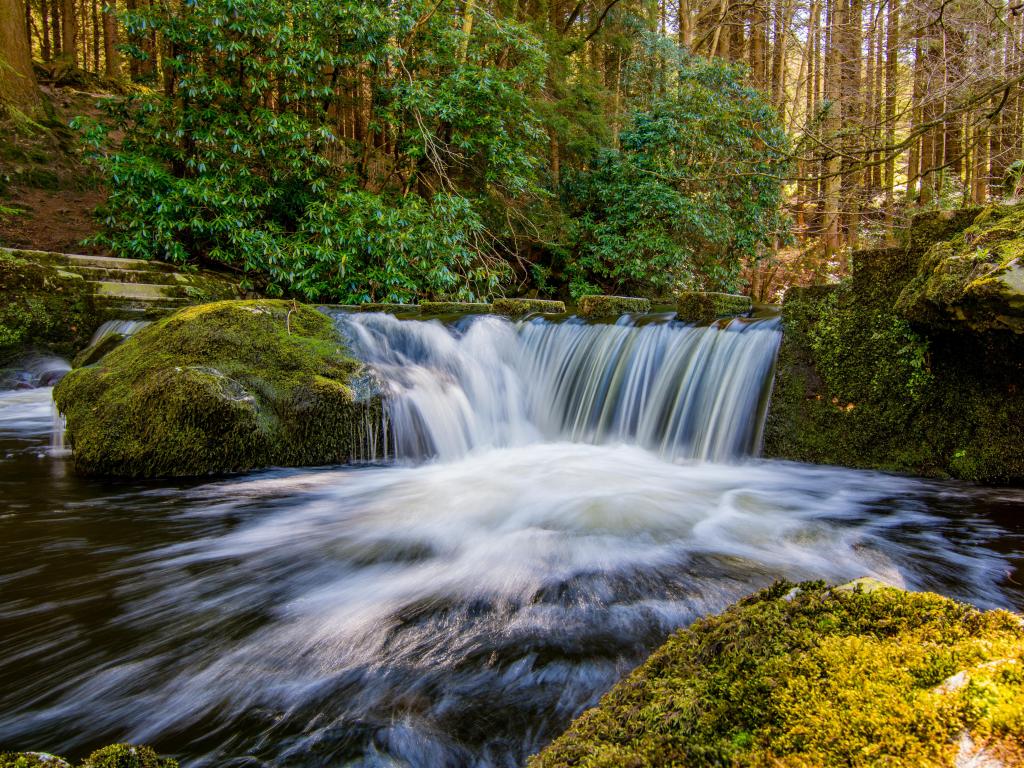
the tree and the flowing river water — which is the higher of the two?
the tree

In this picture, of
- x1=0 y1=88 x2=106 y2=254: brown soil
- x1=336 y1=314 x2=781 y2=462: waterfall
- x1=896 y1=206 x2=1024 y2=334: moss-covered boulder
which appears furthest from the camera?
x1=0 y1=88 x2=106 y2=254: brown soil

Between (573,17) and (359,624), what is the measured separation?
1715 centimetres

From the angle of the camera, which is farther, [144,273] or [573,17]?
[573,17]

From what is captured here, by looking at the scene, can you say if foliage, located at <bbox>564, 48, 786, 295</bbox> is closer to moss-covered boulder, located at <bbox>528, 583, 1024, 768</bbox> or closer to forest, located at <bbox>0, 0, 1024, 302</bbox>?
forest, located at <bbox>0, 0, 1024, 302</bbox>

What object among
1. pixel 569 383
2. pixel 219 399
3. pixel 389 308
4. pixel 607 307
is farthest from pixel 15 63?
pixel 569 383

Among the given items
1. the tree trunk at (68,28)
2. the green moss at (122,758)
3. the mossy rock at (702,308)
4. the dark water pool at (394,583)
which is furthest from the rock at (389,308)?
the tree trunk at (68,28)

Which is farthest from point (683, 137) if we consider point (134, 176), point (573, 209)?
point (134, 176)

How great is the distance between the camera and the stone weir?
741 cm

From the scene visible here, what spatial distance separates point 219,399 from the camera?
14.2 feet

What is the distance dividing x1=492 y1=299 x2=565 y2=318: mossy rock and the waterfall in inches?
28.1

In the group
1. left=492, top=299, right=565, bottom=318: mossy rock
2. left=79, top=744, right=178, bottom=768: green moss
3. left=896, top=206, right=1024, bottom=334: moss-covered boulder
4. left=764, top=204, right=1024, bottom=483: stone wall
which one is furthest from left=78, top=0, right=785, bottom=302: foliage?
left=79, top=744, right=178, bottom=768: green moss

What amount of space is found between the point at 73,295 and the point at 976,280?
10.2 metres

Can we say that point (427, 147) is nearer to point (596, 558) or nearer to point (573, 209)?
point (573, 209)

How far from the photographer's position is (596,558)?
3111 mm
